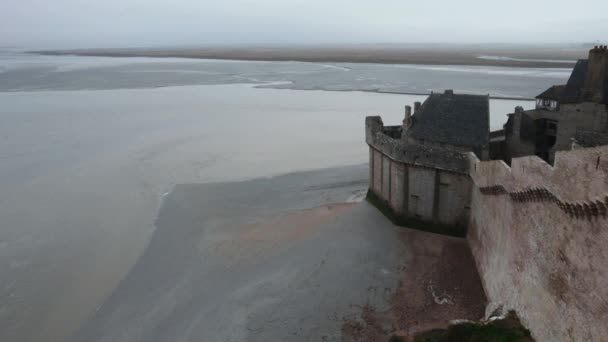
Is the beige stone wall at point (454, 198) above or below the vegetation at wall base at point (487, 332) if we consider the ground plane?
above

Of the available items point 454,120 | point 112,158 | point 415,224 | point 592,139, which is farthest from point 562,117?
point 112,158

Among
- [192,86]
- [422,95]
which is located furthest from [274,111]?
[192,86]

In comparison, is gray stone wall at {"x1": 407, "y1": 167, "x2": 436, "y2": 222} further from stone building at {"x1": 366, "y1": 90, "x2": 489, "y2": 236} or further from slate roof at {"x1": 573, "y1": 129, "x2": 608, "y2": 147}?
slate roof at {"x1": 573, "y1": 129, "x2": 608, "y2": 147}

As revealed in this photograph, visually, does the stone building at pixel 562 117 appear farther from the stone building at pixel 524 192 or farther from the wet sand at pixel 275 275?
the wet sand at pixel 275 275

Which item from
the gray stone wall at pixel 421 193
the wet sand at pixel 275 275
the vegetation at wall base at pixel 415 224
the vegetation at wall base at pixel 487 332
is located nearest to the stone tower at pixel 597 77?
the gray stone wall at pixel 421 193

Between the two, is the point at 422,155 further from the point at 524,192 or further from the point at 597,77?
the point at 597,77

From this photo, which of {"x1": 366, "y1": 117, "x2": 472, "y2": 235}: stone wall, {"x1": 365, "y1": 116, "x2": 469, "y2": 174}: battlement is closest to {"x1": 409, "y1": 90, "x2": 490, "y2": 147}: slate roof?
{"x1": 365, "y1": 116, "x2": 469, "y2": 174}: battlement

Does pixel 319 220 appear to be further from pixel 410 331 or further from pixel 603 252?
pixel 603 252
